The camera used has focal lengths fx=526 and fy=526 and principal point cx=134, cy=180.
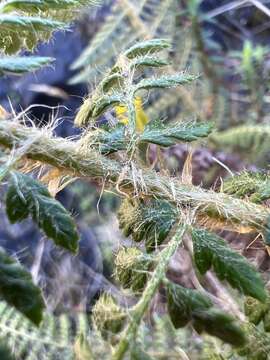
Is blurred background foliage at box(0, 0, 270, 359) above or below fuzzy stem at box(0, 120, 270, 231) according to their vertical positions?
below

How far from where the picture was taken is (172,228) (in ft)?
1.77

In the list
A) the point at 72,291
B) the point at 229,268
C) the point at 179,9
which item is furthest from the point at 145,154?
the point at 179,9

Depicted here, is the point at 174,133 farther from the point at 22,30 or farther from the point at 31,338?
the point at 31,338

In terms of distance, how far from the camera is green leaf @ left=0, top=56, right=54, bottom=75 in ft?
1.53

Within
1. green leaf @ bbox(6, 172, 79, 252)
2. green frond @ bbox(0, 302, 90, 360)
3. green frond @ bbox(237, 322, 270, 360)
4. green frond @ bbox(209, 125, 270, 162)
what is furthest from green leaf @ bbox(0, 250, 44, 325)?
green frond @ bbox(209, 125, 270, 162)

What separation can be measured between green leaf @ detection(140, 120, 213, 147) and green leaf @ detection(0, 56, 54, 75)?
0.13m

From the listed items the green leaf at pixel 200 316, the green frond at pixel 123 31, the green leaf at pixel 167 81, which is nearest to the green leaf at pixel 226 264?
the green leaf at pixel 200 316

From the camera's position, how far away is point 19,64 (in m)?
0.47

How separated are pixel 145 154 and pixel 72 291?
80 cm

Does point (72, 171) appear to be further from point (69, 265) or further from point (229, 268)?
point (69, 265)

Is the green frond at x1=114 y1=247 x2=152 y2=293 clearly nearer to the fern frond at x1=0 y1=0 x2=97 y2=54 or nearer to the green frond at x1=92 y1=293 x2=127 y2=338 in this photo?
the green frond at x1=92 y1=293 x2=127 y2=338

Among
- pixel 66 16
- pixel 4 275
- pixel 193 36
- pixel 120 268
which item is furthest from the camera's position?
pixel 193 36

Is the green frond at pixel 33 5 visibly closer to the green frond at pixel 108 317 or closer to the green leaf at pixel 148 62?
the green leaf at pixel 148 62

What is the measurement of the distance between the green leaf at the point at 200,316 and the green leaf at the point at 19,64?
0.23m
